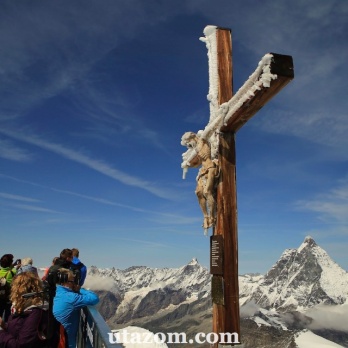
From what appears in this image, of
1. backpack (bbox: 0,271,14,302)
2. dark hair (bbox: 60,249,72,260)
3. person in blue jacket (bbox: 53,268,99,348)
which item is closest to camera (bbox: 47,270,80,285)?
person in blue jacket (bbox: 53,268,99,348)

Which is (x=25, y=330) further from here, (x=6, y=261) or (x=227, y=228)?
(x=6, y=261)

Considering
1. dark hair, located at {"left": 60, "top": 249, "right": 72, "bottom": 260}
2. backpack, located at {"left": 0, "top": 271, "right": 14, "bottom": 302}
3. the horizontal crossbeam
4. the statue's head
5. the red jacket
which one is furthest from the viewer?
dark hair, located at {"left": 60, "top": 249, "right": 72, "bottom": 260}

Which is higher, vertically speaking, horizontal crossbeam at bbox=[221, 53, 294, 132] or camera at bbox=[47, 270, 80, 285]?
horizontal crossbeam at bbox=[221, 53, 294, 132]

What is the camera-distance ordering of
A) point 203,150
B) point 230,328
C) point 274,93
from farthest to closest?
point 203,150 < point 230,328 < point 274,93

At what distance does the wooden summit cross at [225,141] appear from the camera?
15.3ft

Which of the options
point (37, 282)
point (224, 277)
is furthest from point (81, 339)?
point (224, 277)

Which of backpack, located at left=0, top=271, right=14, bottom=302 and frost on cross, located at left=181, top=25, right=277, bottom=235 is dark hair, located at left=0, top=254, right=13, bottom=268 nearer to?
backpack, located at left=0, top=271, right=14, bottom=302

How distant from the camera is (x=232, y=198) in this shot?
5.65 meters

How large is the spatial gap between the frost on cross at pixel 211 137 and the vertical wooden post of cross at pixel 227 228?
0.10m

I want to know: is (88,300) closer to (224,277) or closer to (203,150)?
(224,277)

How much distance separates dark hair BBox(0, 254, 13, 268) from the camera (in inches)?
330

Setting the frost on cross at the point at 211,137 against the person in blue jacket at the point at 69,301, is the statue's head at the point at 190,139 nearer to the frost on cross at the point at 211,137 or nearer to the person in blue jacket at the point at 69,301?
the frost on cross at the point at 211,137

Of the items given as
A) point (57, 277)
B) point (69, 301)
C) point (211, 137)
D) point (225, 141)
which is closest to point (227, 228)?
point (225, 141)

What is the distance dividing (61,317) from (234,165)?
3.45m
